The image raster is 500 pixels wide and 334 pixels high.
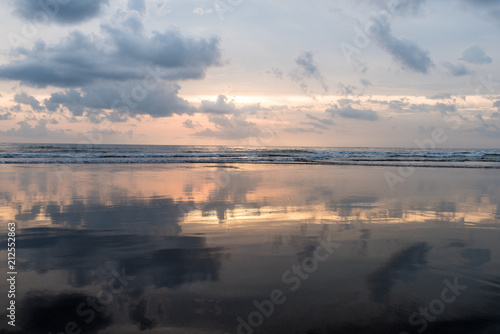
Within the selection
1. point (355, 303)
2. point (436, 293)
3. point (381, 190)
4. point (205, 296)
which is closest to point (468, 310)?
point (436, 293)

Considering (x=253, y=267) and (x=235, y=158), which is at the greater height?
(x=235, y=158)

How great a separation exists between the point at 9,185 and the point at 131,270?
13.5 metres

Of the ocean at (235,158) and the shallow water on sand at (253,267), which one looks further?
the ocean at (235,158)

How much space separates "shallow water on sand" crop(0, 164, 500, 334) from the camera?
4234 millimetres

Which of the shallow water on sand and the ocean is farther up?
the ocean

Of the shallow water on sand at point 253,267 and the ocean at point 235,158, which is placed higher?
the ocean at point 235,158

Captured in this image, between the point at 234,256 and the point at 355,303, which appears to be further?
the point at 234,256

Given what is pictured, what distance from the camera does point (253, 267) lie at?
5.79 m

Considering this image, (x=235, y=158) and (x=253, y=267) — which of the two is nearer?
(x=253, y=267)

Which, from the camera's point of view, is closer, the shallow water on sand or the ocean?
the shallow water on sand

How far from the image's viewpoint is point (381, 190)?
15.3 meters

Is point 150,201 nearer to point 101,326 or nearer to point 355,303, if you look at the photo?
point 101,326

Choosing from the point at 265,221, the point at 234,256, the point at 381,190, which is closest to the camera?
the point at 234,256

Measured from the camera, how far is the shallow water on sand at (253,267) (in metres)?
4.23
